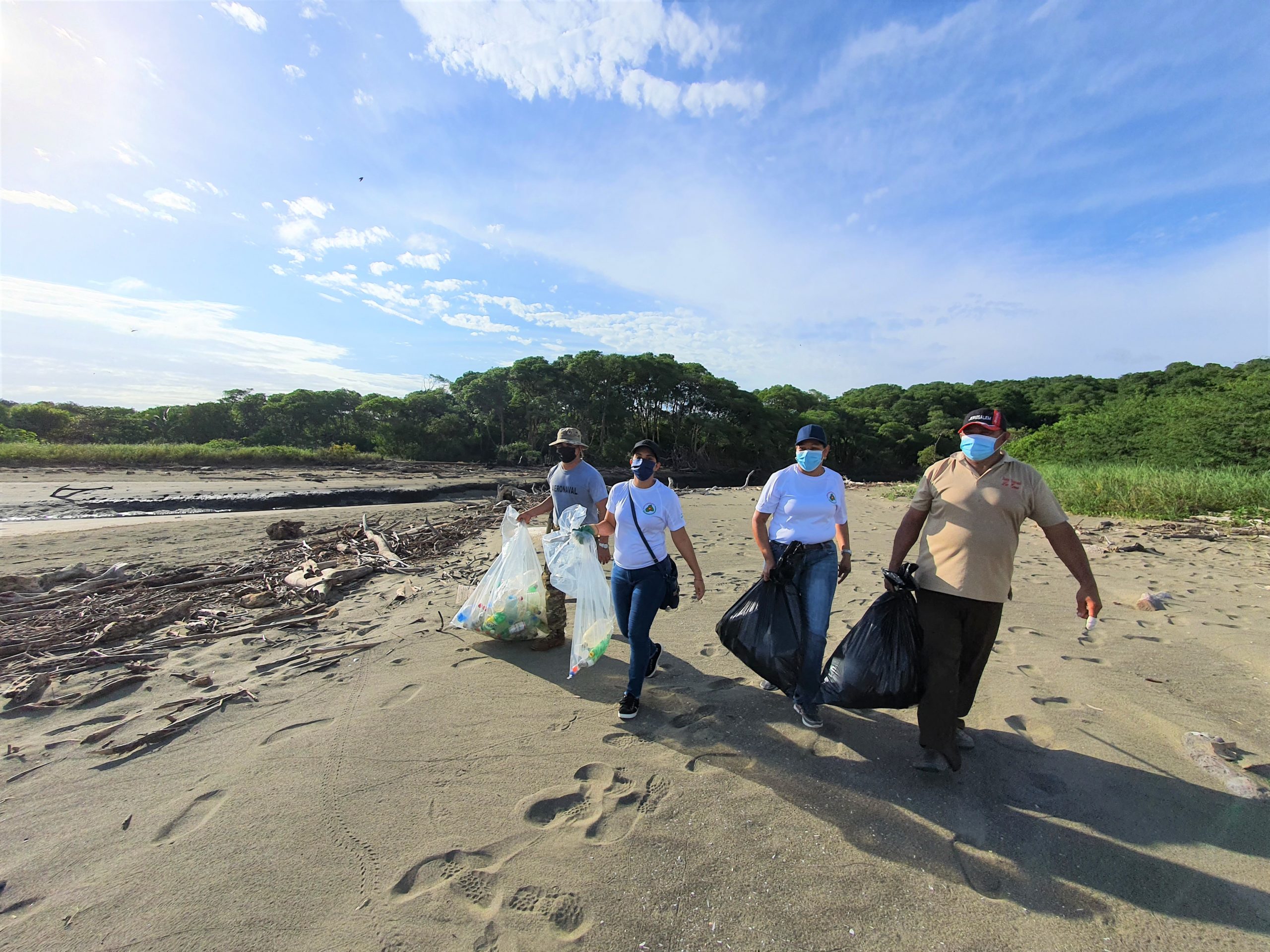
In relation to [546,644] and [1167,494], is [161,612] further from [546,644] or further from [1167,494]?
[1167,494]

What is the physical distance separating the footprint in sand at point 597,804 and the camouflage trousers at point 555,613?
5.01ft

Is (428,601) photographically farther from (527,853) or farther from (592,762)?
(527,853)

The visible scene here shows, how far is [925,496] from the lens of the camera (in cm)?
271

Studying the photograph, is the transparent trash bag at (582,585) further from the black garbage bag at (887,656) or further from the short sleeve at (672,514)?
the black garbage bag at (887,656)

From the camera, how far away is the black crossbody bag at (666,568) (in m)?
3.04

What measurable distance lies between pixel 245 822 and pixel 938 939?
Result: 2.70 m

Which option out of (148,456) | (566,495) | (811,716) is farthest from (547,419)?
(811,716)

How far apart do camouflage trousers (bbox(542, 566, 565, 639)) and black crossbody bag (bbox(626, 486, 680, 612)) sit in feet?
3.93

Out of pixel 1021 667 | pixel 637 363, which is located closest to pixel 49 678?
pixel 1021 667

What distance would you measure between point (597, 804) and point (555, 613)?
1811 millimetres

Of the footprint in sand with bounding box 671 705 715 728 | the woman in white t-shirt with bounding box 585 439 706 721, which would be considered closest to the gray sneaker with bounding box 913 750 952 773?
the footprint in sand with bounding box 671 705 715 728

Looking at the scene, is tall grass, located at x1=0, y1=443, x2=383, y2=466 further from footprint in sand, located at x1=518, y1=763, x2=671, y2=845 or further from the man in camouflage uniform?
footprint in sand, located at x1=518, y1=763, x2=671, y2=845

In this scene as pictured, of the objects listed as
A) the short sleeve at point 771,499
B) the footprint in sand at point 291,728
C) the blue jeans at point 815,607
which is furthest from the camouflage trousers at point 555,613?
the blue jeans at point 815,607

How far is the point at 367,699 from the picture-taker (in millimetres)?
3309
